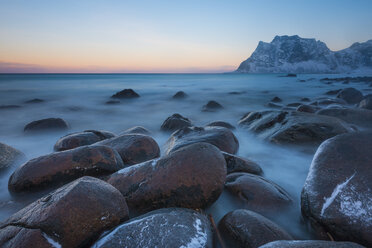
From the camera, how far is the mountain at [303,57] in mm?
84438

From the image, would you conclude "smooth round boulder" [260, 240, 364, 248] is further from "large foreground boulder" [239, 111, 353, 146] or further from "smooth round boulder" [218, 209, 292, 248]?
"large foreground boulder" [239, 111, 353, 146]

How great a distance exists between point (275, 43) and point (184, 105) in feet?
410

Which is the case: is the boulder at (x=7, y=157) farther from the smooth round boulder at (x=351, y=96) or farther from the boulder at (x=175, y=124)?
the smooth round boulder at (x=351, y=96)

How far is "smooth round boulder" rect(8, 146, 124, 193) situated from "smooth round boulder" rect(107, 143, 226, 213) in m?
0.53

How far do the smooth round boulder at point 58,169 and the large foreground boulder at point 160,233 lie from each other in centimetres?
111

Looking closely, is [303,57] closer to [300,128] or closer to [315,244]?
Answer: [300,128]

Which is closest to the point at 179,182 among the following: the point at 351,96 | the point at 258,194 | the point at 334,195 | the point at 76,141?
the point at 258,194

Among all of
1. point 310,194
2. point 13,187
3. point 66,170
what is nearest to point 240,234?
point 310,194

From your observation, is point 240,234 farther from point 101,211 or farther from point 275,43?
point 275,43

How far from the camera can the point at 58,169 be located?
2.27 metres

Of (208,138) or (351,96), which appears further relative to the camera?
(351,96)

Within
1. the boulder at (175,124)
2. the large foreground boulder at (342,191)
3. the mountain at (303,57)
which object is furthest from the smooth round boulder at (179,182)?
the mountain at (303,57)

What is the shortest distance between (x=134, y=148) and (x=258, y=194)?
5.54ft

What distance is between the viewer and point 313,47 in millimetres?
104500
